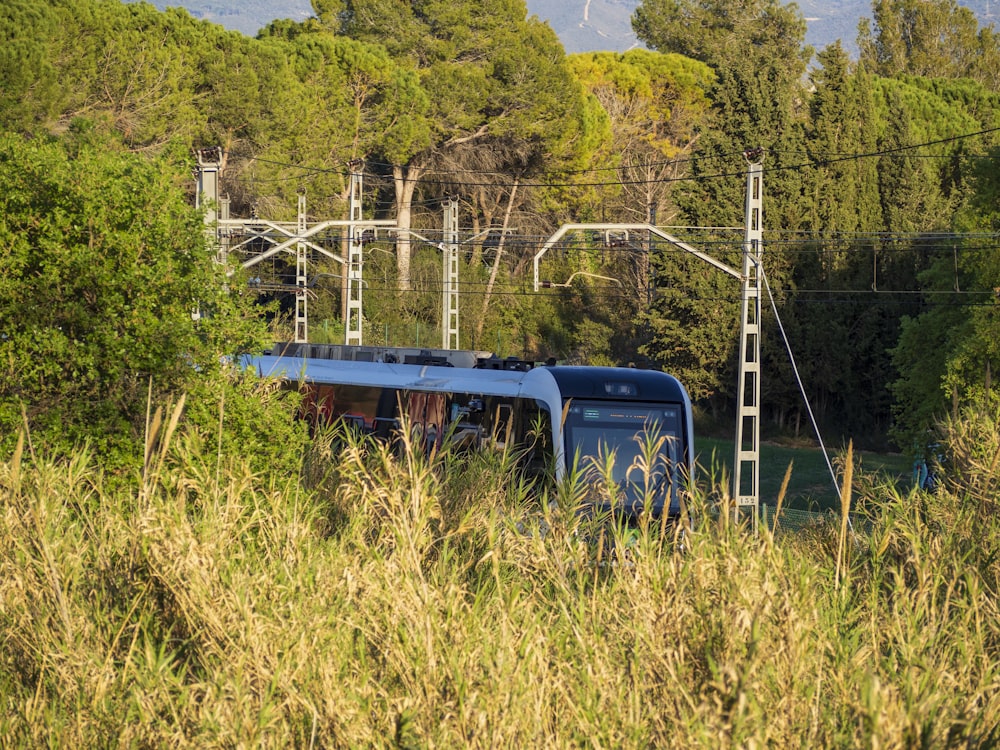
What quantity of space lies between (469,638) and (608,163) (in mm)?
50137

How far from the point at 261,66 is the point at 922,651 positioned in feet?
132

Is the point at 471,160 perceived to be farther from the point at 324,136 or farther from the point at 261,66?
the point at 261,66

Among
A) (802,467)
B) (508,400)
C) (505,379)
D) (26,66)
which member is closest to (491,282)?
(802,467)

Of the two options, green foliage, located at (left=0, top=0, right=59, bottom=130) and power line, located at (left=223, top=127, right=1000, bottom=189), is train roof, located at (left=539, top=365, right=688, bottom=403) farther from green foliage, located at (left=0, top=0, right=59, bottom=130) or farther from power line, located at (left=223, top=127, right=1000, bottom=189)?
power line, located at (left=223, top=127, right=1000, bottom=189)

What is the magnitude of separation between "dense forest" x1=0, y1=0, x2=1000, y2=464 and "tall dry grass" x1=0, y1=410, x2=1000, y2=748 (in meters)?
20.5

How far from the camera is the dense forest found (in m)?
35.0

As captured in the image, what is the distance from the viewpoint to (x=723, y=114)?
45.7 m

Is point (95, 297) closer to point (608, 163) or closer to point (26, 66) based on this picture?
point (26, 66)

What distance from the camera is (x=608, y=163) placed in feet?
176

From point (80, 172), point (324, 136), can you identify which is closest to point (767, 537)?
point (80, 172)

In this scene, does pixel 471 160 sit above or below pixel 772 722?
above

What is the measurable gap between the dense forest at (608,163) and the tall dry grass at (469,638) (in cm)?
2052

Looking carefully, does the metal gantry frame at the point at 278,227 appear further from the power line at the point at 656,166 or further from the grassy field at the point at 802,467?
the grassy field at the point at 802,467

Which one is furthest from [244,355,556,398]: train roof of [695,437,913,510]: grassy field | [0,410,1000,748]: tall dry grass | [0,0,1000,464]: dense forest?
[695,437,913,510]: grassy field
